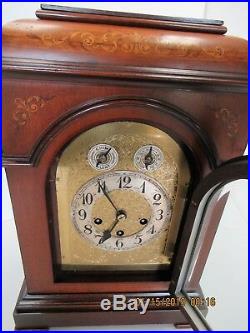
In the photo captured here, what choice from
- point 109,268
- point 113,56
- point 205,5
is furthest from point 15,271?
point 205,5

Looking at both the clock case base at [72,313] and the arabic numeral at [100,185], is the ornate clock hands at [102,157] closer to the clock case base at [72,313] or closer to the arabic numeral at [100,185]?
the arabic numeral at [100,185]

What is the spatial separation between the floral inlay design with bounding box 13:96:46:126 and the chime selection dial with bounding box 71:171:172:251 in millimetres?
245

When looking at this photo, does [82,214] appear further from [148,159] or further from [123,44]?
[123,44]

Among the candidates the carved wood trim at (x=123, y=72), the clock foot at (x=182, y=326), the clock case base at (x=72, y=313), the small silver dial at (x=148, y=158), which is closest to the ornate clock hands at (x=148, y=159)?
the small silver dial at (x=148, y=158)

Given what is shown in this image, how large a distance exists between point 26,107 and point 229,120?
1.53ft

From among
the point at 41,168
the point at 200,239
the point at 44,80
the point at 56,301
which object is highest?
the point at 44,80

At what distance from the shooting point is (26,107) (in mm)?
748

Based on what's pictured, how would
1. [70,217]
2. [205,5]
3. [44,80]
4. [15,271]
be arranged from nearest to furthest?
[44,80] → [70,217] → [15,271] → [205,5]

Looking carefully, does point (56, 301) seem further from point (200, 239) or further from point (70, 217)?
point (200, 239)

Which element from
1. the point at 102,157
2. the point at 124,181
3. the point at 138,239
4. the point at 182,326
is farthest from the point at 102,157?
the point at 182,326

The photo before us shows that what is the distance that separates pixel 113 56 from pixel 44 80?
157mm

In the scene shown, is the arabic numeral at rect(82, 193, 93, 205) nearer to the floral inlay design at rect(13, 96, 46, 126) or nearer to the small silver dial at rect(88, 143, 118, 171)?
the small silver dial at rect(88, 143, 118, 171)

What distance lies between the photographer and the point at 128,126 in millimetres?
822

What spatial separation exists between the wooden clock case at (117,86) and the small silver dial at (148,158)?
65mm
